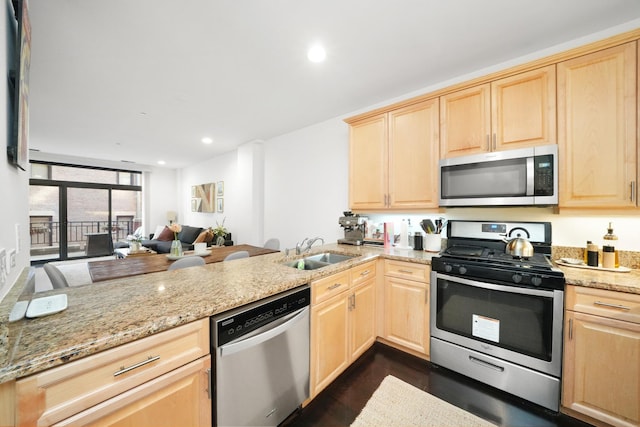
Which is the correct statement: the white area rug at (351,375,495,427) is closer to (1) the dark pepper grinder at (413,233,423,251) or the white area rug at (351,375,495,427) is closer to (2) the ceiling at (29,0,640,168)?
(1) the dark pepper grinder at (413,233,423,251)

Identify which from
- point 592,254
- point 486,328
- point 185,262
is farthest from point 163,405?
point 592,254

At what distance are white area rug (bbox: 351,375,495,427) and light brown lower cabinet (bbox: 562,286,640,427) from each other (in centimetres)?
58

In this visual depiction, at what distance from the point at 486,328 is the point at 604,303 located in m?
0.64

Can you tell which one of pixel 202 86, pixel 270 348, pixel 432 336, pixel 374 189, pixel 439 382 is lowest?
pixel 439 382

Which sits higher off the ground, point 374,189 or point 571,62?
point 571,62

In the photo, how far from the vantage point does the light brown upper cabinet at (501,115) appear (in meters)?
1.75

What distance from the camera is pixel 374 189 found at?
2600 millimetres

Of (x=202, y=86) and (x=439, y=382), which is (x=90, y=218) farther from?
(x=439, y=382)

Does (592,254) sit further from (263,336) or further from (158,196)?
(158,196)

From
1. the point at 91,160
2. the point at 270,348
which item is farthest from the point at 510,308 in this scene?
the point at 91,160

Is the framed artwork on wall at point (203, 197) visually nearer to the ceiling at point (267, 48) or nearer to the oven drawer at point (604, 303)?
the ceiling at point (267, 48)

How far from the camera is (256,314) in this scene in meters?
1.18

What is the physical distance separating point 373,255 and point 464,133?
4.37 ft

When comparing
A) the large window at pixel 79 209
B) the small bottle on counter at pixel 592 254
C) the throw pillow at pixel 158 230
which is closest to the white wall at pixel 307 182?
the small bottle on counter at pixel 592 254
